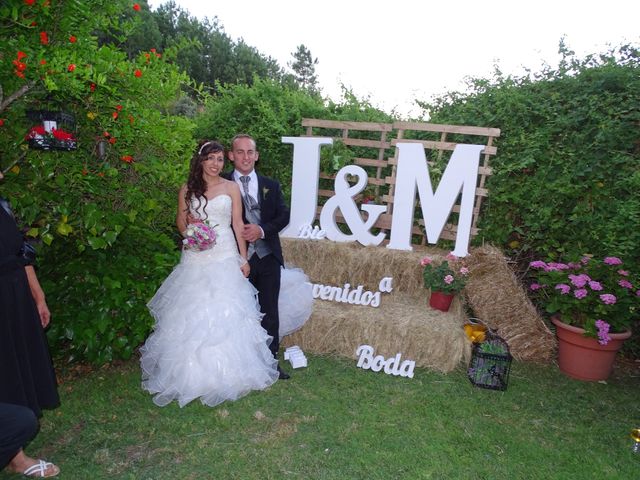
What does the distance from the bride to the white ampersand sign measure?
201 centimetres

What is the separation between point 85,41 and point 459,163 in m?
3.89

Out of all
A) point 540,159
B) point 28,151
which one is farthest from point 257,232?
point 540,159

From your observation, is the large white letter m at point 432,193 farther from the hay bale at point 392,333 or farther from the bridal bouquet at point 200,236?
the bridal bouquet at point 200,236

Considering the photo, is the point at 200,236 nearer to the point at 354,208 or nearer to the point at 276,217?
the point at 276,217

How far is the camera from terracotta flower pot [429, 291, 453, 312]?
15.9ft

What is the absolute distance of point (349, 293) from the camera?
16.7 feet

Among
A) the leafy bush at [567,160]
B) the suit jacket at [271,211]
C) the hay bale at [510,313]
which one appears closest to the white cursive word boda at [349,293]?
the hay bale at [510,313]

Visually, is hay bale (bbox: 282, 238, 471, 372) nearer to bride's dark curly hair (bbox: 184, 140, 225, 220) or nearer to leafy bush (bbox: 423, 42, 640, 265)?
leafy bush (bbox: 423, 42, 640, 265)

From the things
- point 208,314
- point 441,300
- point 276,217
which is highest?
point 276,217

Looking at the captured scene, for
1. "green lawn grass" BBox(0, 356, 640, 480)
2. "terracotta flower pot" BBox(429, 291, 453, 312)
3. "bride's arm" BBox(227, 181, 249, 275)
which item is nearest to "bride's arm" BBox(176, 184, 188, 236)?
"bride's arm" BBox(227, 181, 249, 275)

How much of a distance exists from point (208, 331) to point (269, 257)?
88 centimetres

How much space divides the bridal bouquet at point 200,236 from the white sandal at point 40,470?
179 centimetres

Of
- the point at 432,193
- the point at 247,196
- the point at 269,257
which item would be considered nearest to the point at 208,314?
the point at 269,257

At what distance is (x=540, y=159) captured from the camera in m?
5.06
